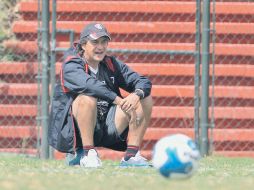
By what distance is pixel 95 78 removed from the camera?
8836 mm

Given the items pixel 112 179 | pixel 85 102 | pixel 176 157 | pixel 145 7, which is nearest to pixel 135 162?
pixel 85 102

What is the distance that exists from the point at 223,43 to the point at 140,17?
106cm

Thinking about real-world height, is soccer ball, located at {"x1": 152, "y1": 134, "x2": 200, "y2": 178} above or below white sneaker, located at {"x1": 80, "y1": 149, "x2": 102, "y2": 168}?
Answer: above

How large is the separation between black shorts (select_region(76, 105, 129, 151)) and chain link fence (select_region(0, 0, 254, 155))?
244cm

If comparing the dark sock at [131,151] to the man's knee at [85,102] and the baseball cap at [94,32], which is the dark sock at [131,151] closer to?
the man's knee at [85,102]

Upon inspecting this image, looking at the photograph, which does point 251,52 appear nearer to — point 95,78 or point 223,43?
point 223,43

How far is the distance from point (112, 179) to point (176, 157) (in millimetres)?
559

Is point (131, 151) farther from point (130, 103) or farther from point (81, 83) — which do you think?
point (81, 83)

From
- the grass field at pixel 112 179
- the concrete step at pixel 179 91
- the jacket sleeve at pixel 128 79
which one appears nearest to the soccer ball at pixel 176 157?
the grass field at pixel 112 179

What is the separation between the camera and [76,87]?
28.3 ft

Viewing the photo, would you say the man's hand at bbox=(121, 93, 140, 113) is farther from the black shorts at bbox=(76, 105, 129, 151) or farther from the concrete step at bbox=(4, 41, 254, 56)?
the concrete step at bbox=(4, 41, 254, 56)

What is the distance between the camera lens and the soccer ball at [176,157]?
6.41 metres

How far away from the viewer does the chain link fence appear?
456 inches

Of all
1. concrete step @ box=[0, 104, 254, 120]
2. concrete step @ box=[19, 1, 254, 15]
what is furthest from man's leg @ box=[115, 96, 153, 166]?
concrete step @ box=[19, 1, 254, 15]
